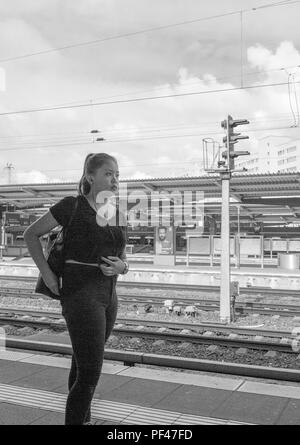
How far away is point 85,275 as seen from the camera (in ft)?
7.68

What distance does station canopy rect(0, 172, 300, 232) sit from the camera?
53.5ft

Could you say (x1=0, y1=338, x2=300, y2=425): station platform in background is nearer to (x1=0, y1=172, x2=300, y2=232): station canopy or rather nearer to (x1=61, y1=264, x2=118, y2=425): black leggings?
(x1=61, y1=264, x2=118, y2=425): black leggings

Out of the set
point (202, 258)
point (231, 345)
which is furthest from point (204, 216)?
point (231, 345)

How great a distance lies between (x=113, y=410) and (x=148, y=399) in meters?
0.39

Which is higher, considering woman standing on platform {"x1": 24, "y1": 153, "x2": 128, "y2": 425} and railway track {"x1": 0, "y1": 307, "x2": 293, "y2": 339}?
woman standing on platform {"x1": 24, "y1": 153, "x2": 128, "y2": 425}

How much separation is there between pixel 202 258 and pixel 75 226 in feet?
86.4

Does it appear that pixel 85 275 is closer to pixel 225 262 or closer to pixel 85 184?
pixel 85 184

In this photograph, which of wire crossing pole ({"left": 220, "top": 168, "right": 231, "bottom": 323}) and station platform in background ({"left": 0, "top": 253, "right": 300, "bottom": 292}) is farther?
station platform in background ({"left": 0, "top": 253, "right": 300, "bottom": 292})

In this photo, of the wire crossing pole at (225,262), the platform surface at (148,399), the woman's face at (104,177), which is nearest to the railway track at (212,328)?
the wire crossing pole at (225,262)

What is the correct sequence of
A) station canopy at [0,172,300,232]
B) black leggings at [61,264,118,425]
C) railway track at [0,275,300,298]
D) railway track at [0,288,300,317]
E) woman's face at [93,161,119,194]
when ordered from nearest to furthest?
black leggings at [61,264,118,425] < woman's face at [93,161,119,194] < railway track at [0,288,300,317] < railway track at [0,275,300,298] < station canopy at [0,172,300,232]

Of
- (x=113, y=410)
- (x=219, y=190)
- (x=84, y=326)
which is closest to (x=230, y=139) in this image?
(x=113, y=410)

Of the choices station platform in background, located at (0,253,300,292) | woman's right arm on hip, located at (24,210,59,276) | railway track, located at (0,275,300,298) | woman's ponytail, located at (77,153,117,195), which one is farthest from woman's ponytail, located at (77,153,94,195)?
station platform in background, located at (0,253,300,292)
